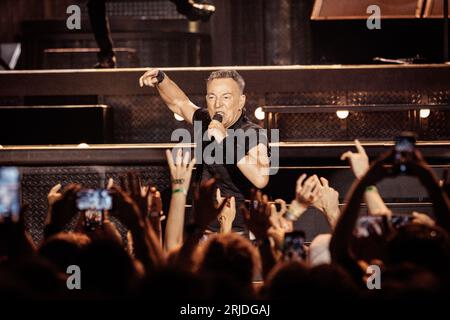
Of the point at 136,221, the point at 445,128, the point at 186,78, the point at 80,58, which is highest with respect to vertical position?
the point at 80,58

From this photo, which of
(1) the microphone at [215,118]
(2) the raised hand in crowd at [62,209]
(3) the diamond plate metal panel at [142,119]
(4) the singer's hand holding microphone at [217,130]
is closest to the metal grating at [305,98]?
(3) the diamond plate metal panel at [142,119]

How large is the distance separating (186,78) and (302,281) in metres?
3.55

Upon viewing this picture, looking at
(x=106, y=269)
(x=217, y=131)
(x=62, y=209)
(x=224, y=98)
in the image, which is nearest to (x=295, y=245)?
(x=106, y=269)

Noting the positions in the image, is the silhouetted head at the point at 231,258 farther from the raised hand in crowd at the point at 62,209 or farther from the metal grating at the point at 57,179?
the metal grating at the point at 57,179

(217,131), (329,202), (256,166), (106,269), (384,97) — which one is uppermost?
(384,97)

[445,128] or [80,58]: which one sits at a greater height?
[80,58]

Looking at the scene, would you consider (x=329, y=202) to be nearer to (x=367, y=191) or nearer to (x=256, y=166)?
(x=367, y=191)

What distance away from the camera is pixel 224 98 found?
423 cm

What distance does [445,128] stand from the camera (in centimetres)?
556

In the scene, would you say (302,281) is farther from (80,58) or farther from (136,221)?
(80,58)

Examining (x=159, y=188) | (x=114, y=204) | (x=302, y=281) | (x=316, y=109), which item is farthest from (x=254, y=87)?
(x=302, y=281)

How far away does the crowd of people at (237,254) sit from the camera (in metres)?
2.14

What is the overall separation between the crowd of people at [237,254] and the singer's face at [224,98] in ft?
3.07

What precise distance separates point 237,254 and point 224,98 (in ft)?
5.84
